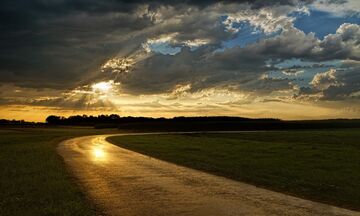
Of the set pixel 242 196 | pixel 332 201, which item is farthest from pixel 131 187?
pixel 332 201

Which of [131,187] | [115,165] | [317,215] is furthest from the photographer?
[115,165]

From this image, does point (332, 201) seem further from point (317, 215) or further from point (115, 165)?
point (115, 165)

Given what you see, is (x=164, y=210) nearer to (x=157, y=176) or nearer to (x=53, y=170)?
(x=157, y=176)

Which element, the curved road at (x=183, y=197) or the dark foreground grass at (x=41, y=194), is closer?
the curved road at (x=183, y=197)

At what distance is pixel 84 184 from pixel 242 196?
7043 millimetres

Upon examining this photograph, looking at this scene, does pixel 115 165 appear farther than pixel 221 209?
Yes

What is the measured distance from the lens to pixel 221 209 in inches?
519

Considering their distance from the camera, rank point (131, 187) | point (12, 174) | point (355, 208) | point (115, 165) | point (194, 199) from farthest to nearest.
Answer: point (115, 165)
point (12, 174)
point (131, 187)
point (194, 199)
point (355, 208)

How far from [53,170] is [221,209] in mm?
13755

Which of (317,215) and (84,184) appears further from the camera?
(84,184)

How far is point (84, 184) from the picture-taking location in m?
18.7

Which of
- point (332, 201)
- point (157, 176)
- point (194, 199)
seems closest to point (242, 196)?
point (194, 199)

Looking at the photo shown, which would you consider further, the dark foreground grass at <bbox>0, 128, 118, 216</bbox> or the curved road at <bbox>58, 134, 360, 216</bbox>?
the dark foreground grass at <bbox>0, 128, 118, 216</bbox>

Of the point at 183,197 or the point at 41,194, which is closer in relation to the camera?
the point at 183,197
